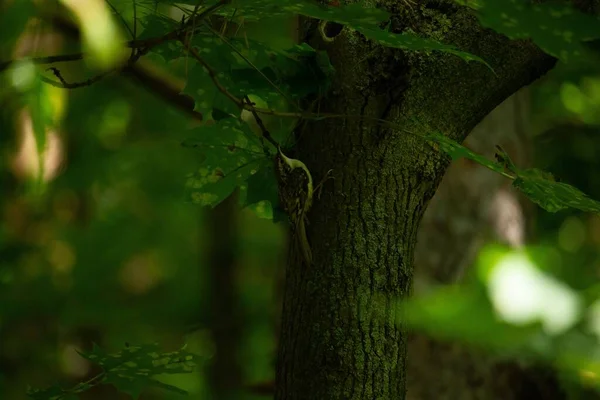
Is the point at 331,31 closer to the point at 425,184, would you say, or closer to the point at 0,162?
the point at 425,184

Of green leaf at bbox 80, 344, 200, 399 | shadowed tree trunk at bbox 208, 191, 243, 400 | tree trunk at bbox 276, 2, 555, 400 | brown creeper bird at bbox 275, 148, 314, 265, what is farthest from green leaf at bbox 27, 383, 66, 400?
shadowed tree trunk at bbox 208, 191, 243, 400

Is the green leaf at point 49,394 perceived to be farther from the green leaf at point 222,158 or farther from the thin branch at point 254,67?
the thin branch at point 254,67

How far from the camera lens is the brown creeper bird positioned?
1.07 m

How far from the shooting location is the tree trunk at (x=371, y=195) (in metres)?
1.06

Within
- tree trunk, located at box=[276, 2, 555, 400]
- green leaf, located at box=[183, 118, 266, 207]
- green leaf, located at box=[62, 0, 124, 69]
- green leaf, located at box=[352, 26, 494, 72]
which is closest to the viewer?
green leaf, located at box=[62, 0, 124, 69]

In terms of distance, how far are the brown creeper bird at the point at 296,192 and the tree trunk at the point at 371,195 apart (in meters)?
0.02

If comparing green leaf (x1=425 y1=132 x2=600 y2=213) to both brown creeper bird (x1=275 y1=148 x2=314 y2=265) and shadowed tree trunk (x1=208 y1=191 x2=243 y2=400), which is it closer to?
brown creeper bird (x1=275 y1=148 x2=314 y2=265)

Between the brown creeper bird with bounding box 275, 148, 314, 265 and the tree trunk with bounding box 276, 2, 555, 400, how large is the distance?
0.06 feet

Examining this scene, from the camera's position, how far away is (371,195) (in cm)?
107

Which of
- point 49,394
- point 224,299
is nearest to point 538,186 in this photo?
point 49,394

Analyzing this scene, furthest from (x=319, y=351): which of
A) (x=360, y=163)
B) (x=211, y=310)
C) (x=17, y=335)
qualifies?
(x=17, y=335)

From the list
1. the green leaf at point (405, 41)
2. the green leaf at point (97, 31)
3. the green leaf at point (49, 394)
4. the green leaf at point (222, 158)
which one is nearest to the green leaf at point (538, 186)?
the green leaf at point (405, 41)

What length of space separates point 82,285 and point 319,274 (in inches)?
117

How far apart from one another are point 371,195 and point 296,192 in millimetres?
109
